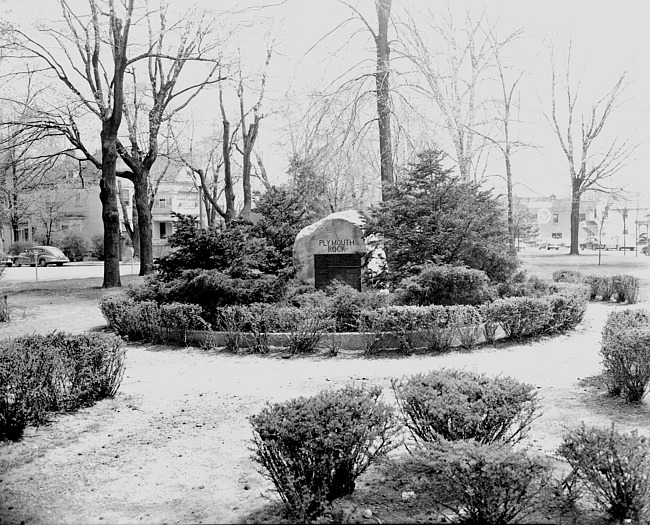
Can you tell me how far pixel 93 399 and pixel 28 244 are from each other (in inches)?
1776

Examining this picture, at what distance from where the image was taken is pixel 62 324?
12648 mm

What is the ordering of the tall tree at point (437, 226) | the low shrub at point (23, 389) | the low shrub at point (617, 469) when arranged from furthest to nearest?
the tall tree at point (437, 226)
the low shrub at point (23, 389)
the low shrub at point (617, 469)

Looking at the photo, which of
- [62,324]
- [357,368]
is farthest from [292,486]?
[62,324]

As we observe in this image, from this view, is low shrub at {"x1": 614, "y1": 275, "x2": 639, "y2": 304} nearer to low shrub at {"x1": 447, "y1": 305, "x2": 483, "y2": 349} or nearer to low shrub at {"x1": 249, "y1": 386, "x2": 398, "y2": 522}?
low shrub at {"x1": 447, "y1": 305, "x2": 483, "y2": 349}

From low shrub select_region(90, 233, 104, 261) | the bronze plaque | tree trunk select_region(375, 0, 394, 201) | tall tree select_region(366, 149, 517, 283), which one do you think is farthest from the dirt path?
low shrub select_region(90, 233, 104, 261)

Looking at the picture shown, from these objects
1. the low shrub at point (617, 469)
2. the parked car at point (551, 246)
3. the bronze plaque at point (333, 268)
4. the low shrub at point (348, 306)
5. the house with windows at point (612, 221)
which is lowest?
the low shrub at point (617, 469)

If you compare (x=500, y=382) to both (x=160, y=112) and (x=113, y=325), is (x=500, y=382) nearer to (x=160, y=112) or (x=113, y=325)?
(x=113, y=325)

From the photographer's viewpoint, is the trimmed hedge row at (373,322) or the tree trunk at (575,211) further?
the tree trunk at (575,211)

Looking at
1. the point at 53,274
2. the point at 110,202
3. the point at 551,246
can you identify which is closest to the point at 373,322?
the point at 110,202

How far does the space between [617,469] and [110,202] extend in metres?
20.0

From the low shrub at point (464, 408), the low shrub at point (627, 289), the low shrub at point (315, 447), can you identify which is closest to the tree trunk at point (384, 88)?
the low shrub at point (627, 289)

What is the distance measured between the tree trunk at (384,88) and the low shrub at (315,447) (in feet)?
41.1

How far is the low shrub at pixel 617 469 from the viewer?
3148mm

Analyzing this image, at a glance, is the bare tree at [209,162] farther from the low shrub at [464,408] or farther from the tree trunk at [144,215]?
the low shrub at [464,408]
